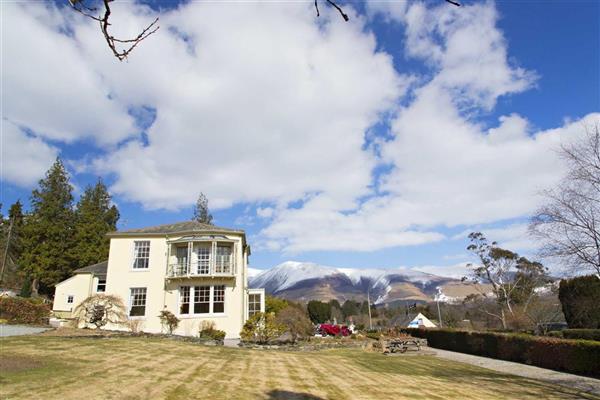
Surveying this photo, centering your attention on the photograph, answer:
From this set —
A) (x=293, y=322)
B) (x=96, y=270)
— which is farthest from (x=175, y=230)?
(x=293, y=322)

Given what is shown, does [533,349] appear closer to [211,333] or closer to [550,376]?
[550,376]

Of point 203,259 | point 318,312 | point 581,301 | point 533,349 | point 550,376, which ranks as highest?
point 203,259

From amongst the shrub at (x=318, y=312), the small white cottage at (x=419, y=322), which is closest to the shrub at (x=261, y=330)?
the small white cottage at (x=419, y=322)

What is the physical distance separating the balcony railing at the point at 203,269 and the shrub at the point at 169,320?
261cm

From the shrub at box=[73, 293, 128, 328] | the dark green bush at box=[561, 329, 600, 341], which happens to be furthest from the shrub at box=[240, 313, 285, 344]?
the dark green bush at box=[561, 329, 600, 341]

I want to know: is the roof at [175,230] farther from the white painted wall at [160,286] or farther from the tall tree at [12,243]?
the tall tree at [12,243]

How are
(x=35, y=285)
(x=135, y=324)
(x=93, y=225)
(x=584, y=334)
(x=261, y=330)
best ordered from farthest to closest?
(x=93, y=225) < (x=35, y=285) < (x=584, y=334) < (x=135, y=324) < (x=261, y=330)

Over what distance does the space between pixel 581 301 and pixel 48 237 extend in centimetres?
5564

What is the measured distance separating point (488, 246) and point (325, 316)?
47936mm

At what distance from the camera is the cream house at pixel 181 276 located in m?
26.6

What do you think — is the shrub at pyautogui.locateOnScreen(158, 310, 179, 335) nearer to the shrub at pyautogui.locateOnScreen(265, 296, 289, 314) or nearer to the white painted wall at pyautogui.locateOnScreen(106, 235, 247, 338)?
the white painted wall at pyautogui.locateOnScreen(106, 235, 247, 338)

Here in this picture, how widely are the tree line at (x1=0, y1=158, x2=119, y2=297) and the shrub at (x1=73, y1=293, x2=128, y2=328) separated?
1991cm

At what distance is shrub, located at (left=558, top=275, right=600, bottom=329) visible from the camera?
3275 cm

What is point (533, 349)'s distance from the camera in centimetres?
2131
